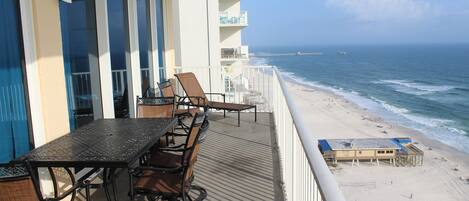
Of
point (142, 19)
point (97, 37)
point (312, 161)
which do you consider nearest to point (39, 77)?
point (97, 37)

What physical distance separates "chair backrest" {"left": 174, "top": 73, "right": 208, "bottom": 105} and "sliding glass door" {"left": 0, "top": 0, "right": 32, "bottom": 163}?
3.43 m

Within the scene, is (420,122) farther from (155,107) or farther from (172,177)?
(172,177)

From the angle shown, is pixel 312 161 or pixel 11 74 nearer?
pixel 312 161

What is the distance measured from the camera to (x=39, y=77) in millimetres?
2996


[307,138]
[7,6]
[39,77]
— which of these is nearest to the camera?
[307,138]

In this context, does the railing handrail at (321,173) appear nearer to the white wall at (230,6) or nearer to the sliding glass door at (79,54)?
the sliding glass door at (79,54)

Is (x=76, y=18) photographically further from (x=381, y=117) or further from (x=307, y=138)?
(x=381, y=117)

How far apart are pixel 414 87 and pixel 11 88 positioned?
4830 cm

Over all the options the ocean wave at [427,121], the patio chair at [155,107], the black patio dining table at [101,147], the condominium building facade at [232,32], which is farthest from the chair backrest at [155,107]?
the ocean wave at [427,121]

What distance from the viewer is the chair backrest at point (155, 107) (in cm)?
483

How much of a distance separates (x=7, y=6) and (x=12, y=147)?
96 centimetres

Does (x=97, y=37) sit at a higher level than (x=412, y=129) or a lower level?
higher

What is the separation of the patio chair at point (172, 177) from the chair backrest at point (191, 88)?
3338mm

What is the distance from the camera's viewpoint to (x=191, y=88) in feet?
21.2
